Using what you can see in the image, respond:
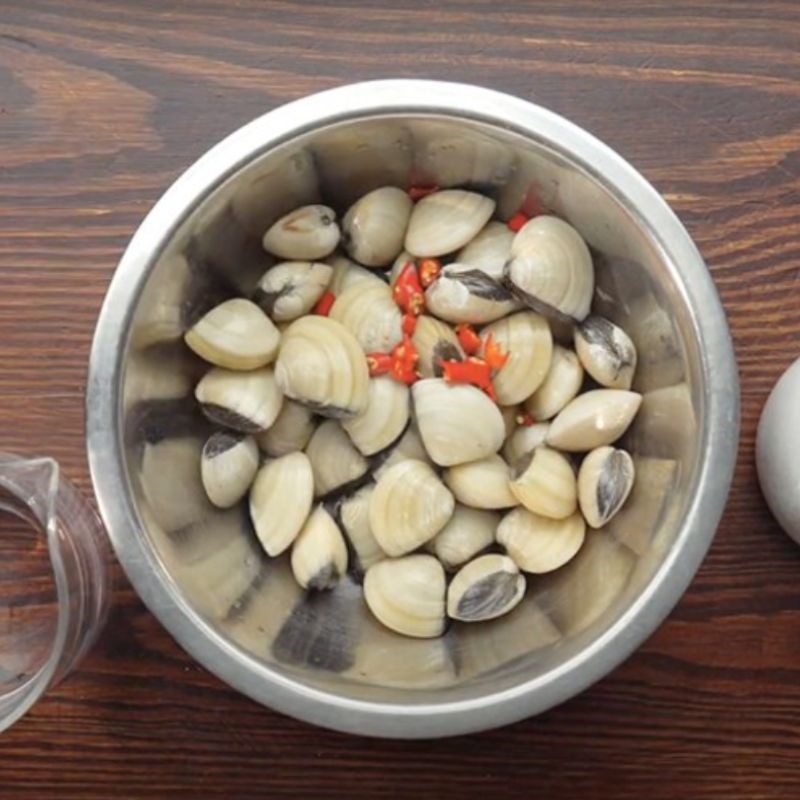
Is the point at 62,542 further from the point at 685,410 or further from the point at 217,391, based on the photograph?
the point at 685,410

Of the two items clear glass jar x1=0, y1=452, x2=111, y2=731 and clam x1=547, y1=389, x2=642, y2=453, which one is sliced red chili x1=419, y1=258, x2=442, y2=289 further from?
clear glass jar x1=0, y1=452, x2=111, y2=731

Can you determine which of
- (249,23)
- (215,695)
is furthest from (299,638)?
(249,23)

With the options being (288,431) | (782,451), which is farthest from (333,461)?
(782,451)

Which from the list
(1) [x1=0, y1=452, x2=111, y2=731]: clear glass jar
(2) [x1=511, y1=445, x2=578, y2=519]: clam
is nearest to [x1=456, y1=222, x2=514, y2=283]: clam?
(2) [x1=511, y1=445, x2=578, y2=519]: clam

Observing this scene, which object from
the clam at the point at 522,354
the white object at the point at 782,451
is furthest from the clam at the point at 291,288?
the white object at the point at 782,451

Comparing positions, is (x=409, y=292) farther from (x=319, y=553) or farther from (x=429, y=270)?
(x=319, y=553)
